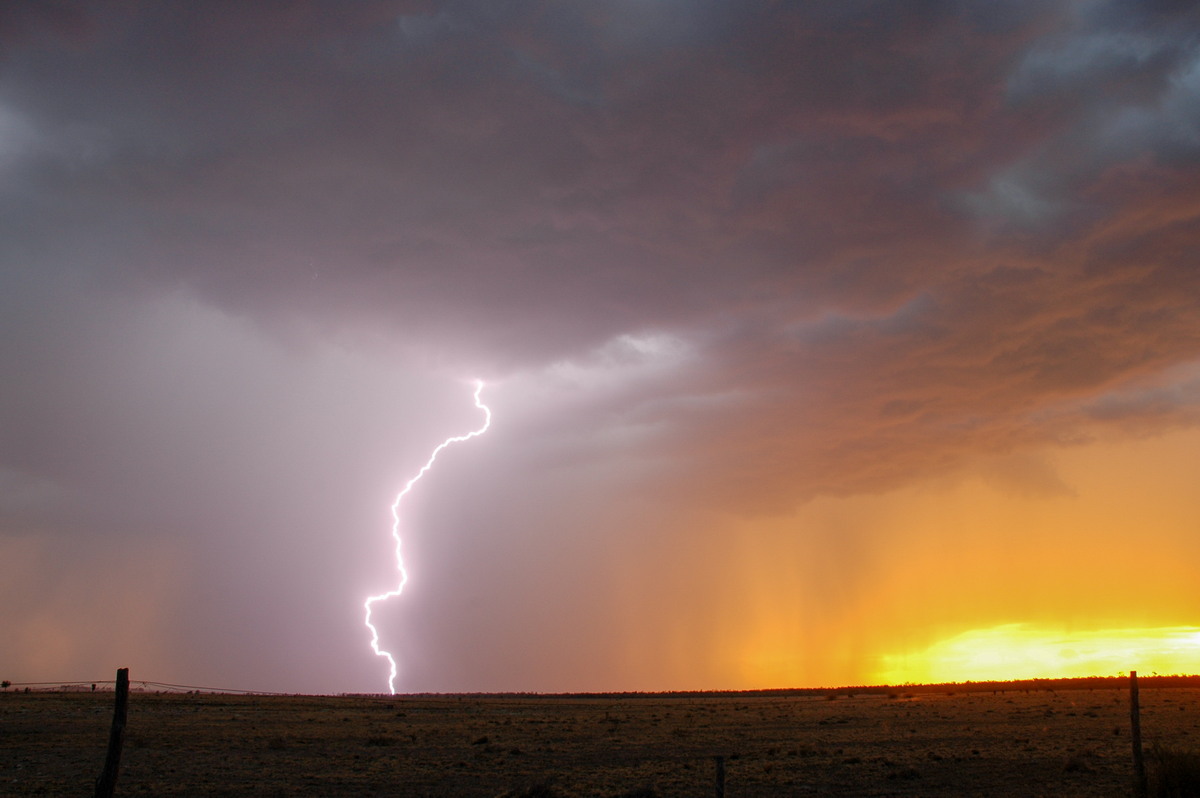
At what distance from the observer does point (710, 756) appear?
36469 mm

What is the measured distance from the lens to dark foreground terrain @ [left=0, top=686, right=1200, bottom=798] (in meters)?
28.7

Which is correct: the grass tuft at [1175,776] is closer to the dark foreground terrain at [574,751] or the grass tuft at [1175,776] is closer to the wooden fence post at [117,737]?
the dark foreground terrain at [574,751]

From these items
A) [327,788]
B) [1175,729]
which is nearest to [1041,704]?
[1175,729]

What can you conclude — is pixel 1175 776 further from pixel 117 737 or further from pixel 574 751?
pixel 117 737

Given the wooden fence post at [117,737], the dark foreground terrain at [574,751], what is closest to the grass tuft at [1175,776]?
the dark foreground terrain at [574,751]

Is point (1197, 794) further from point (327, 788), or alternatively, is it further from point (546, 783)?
point (327, 788)

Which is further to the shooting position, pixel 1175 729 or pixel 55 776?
pixel 1175 729

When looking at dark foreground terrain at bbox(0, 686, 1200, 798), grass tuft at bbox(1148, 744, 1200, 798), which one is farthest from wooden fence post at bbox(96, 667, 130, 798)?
grass tuft at bbox(1148, 744, 1200, 798)

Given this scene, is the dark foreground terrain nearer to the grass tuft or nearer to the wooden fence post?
the grass tuft

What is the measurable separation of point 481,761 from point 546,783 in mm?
8528

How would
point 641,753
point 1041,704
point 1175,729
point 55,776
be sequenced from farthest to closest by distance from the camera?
point 1041,704
point 1175,729
point 641,753
point 55,776

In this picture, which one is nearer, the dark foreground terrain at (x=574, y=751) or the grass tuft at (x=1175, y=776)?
the grass tuft at (x=1175, y=776)

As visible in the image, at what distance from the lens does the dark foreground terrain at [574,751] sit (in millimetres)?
28703

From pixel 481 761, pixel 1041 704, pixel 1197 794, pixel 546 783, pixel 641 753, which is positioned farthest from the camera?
pixel 1041 704
